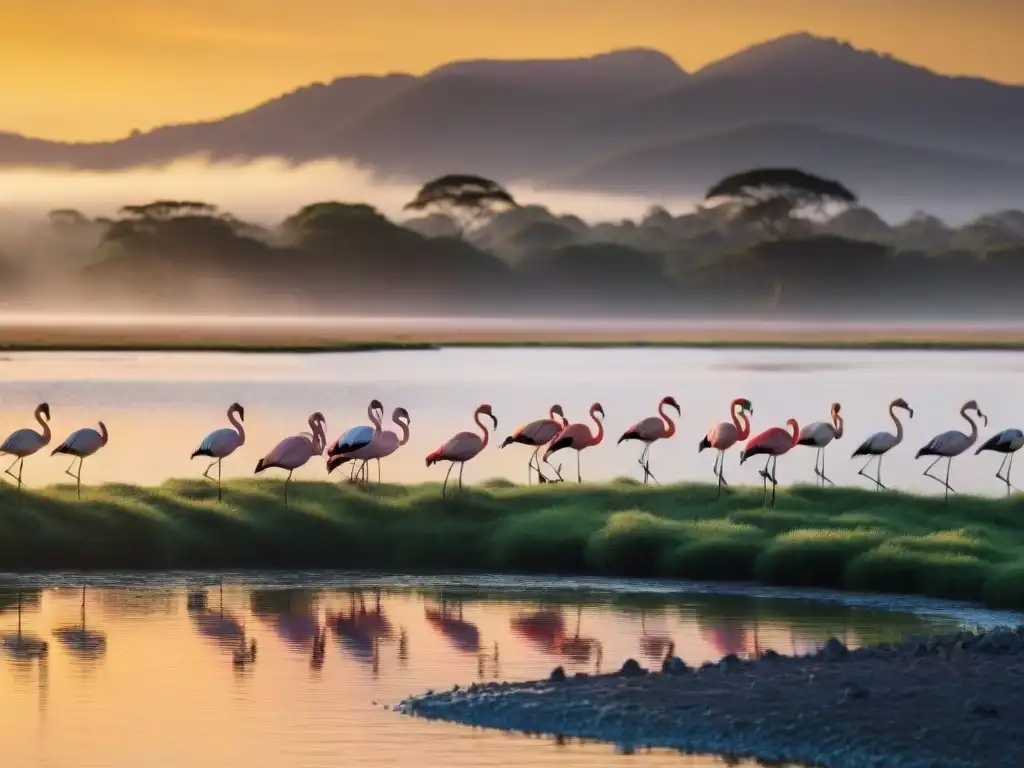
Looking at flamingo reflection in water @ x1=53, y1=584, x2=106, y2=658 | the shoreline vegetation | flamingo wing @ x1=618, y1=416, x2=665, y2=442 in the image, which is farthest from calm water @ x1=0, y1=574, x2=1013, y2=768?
the shoreline vegetation

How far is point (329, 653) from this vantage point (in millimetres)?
20141

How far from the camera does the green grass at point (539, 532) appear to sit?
80.4 ft

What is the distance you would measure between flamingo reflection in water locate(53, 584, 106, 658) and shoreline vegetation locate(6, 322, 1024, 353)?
6928 cm

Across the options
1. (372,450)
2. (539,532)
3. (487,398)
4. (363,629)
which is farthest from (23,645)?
(487,398)

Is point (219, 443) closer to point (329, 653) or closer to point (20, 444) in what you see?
point (20, 444)

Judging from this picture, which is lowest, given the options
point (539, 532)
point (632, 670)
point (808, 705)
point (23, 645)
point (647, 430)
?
point (808, 705)

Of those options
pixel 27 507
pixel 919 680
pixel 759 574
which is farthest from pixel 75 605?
pixel 919 680

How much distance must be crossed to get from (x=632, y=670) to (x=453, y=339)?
97.1m

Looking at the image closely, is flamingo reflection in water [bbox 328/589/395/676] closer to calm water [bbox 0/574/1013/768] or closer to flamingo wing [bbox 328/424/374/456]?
calm water [bbox 0/574/1013/768]

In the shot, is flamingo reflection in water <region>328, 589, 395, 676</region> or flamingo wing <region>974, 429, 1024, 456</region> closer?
flamingo reflection in water <region>328, 589, 395, 676</region>

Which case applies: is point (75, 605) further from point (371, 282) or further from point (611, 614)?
point (371, 282)

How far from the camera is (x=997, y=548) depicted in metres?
24.5

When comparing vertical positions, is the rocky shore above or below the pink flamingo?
below

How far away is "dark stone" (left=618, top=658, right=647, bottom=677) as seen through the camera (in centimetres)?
1808
